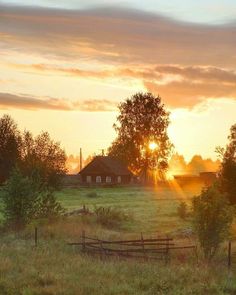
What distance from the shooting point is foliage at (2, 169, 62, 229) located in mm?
36906

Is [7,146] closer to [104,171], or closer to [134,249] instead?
[104,171]

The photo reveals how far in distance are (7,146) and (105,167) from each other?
984 inches

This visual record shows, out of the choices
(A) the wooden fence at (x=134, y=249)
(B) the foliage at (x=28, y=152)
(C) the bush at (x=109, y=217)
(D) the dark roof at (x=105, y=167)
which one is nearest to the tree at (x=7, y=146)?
(B) the foliage at (x=28, y=152)

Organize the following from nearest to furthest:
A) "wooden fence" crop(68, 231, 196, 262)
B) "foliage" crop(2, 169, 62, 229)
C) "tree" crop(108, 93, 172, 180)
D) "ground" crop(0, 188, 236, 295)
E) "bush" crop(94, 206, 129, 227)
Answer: "ground" crop(0, 188, 236, 295)
"wooden fence" crop(68, 231, 196, 262)
"foliage" crop(2, 169, 62, 229)
"bush" crop(94, 206, 129, 227)
"tree" crop(108, 93, 172, 180)

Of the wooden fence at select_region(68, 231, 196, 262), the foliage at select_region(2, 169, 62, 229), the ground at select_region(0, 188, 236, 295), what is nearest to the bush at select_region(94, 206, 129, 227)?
the foliage at select_region(2, 169, 62, 229)

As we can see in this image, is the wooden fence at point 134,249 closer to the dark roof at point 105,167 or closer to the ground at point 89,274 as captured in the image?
the ground at point 89,274

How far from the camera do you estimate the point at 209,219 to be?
27141 millimetres

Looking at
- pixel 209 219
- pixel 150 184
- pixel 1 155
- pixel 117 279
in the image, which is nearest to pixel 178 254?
pixel 209 219

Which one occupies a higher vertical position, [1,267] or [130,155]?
[130,155]

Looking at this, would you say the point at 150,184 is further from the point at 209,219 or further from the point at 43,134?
the point at 209,219

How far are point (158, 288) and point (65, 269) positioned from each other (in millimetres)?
4547

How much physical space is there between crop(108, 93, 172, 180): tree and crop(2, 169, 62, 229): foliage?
231 feet

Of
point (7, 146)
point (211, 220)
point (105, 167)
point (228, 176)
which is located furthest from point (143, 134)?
point (211, 220)

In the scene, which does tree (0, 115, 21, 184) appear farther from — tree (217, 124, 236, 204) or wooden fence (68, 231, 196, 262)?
wooden fence (68, 231, 196, 262)
